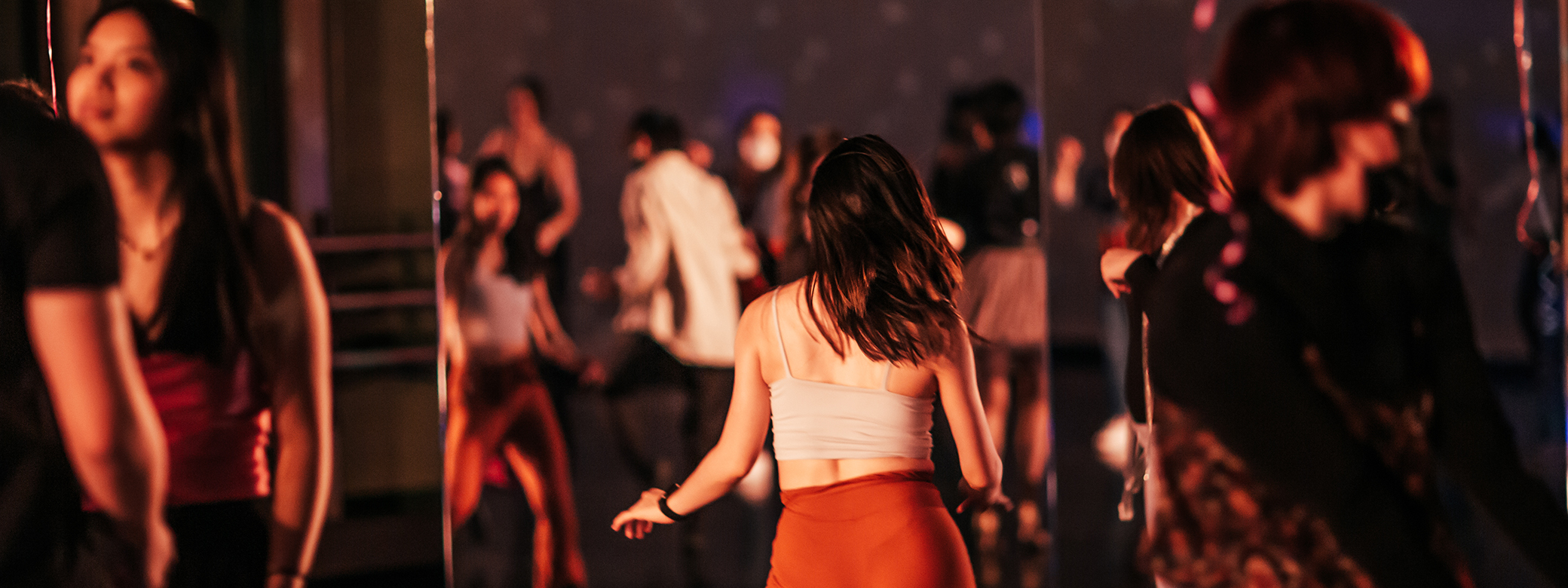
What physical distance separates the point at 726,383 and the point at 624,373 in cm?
32

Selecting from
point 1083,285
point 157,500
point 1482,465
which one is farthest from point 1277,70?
point 157,500

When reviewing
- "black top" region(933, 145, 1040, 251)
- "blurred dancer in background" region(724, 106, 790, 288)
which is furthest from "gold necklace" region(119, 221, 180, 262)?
"black top" region(933, 145, 1040, 251)

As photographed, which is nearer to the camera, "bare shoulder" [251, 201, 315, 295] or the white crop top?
the white crop top

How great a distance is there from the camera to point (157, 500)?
7.23 ft

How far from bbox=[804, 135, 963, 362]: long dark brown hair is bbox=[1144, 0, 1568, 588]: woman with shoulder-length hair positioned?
0.45 m

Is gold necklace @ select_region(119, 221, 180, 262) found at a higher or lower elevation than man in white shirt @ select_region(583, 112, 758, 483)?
higher

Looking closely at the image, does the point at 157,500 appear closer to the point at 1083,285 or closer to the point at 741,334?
the point at 741,334

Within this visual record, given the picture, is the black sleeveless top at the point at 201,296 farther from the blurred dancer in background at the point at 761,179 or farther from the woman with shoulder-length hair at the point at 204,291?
the blurred dancer in background at the point at 761,179

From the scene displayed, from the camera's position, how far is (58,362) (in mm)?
2021

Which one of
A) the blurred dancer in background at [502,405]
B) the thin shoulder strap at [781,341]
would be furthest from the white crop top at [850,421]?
the blurred dancer in background at [502,405]

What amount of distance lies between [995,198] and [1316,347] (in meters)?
2.01

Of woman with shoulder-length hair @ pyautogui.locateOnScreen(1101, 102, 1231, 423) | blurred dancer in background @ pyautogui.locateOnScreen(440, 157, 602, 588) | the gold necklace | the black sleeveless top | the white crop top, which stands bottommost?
blurred dancer in background @ pyautogui.locateOnScreen(440, 157, 602, 588)

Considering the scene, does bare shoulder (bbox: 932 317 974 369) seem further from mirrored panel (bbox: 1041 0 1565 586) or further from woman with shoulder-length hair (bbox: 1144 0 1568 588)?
mirrored panel (bbox: 1041 0 1565 586)

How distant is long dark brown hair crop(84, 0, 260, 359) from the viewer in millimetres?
2195
